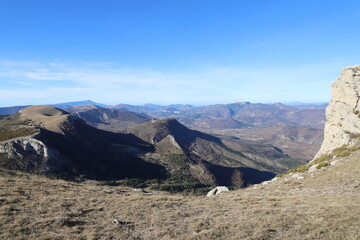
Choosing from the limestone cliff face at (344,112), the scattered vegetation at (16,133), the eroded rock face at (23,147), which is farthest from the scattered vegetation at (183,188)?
the scattered vegetation at (16,133)

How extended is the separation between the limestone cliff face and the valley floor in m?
25.0

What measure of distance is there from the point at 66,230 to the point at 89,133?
317 ft

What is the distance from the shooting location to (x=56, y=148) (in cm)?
6606

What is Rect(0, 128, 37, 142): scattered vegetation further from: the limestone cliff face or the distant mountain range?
the limestone cliff face

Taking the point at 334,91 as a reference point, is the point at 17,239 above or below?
below

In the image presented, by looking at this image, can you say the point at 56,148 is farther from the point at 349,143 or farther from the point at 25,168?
the point at 349,143

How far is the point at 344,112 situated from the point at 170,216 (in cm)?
4947

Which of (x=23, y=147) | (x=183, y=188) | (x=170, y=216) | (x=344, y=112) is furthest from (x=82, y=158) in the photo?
(x=344, y=112)

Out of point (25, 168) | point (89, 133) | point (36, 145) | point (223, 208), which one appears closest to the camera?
point (223, 208)

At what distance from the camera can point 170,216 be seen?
54.9ft

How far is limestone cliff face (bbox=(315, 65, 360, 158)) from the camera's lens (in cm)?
4273

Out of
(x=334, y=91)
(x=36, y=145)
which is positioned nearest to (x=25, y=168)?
(x=36, y=145)

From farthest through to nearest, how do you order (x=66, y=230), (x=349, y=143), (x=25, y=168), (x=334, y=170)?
(x=25, y=168)
(x=349, y=143)
(x=334, y=170)
(x=66, y=230)

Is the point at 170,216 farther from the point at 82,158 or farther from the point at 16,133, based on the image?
the point at 16,133
